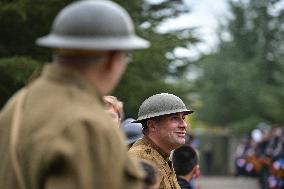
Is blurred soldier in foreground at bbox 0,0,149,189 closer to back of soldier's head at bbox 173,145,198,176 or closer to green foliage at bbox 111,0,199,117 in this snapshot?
back of soldier's head at bbox 173,145,198,176

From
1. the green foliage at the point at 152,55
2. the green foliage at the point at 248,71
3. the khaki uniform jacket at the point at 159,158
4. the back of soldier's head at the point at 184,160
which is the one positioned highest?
the khaki uniform jacket at the point at 159,158

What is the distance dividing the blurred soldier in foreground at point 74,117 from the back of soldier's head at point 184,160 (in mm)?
4830

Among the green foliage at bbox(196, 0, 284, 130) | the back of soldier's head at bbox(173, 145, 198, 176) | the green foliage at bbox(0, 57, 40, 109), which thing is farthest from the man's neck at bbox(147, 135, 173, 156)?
the green foliage at bbox(196, 0, 284, 130)

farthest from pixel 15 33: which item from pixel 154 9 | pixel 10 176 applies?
pixel 10 176

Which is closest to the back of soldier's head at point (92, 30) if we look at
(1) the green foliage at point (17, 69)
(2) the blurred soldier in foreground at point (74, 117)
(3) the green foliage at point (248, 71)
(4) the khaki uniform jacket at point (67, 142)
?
(2) the blurred soldier in foreground at point (74, 117)

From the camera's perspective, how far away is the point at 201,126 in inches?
2203

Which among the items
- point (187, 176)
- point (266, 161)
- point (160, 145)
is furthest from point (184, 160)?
point (266, 161)

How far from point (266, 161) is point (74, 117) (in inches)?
773

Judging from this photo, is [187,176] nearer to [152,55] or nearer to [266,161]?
[152,55]

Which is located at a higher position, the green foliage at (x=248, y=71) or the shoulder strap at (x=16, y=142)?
the shoulder strap at (x=16, y=142)

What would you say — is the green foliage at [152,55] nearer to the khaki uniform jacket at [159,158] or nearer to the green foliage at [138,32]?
the green foliage at [138,32]

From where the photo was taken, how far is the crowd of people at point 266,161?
19.8 meters

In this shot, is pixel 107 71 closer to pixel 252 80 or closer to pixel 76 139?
pixel 76 139

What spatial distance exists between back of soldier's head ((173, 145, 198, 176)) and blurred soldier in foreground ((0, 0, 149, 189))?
483 cm
